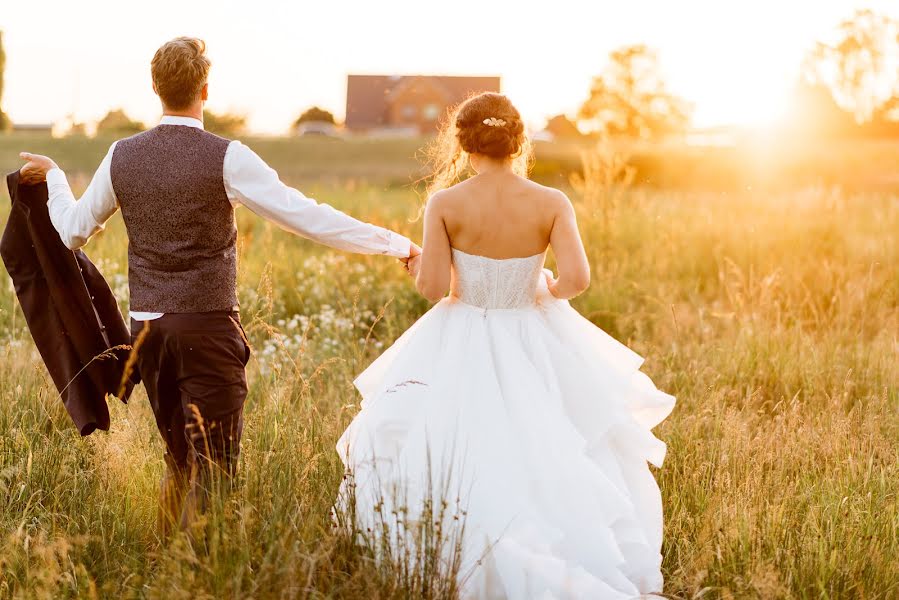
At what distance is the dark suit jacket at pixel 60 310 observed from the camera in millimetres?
4023

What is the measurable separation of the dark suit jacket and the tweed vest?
1.81 ft

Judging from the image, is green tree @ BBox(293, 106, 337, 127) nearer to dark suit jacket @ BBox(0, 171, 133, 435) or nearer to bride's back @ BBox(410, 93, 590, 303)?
dark suit jacket @ BBox(0, 171, 133, 435)

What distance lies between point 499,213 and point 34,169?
1.94 meters

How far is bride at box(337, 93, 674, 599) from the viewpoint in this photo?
3.46 metres

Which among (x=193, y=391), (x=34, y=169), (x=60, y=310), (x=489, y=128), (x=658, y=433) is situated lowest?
(x=658, y=433)

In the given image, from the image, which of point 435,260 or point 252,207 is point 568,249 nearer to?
point 435,260

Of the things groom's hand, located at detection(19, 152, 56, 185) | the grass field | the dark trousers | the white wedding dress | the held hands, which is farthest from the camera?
the held hands

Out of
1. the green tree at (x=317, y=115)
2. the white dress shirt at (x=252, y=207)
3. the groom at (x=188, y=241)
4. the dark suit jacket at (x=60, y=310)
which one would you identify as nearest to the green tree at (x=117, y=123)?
the green tree at (x=317, y=115)

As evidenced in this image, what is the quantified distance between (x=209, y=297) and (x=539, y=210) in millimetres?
1300

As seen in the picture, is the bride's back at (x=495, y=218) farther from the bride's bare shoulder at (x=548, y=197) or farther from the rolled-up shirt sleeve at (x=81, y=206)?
the rolled-up shirt sleeve at (x=81, y=206)

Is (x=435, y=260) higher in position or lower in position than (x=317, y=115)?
higher

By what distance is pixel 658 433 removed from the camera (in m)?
4.99

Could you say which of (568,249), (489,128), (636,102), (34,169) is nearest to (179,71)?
(34,169)

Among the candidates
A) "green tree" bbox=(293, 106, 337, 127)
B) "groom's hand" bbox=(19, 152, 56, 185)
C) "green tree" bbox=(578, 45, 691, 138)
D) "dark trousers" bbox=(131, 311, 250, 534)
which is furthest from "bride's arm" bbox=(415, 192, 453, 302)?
"green tree" bbox=(293, 106, 337, 127)
